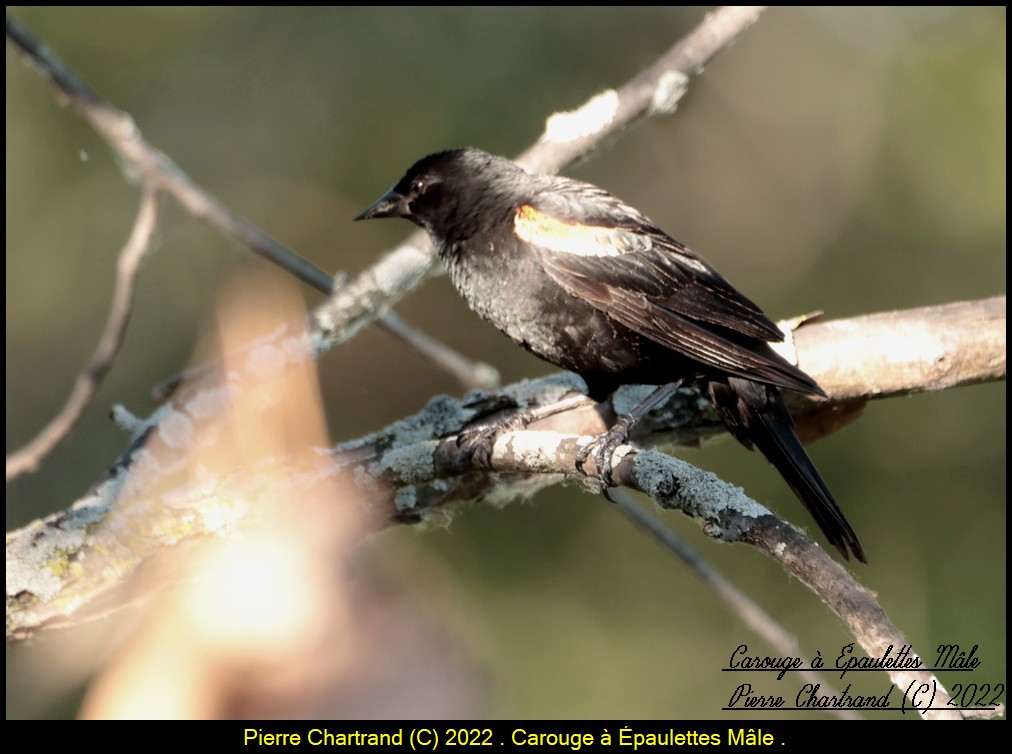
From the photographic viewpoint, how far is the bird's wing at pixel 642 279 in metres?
3.51

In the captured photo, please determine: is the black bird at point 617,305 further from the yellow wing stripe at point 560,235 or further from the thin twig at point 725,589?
the thin twig at point 725,589

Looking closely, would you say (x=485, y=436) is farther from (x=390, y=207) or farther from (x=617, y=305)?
(x=390, y=207)

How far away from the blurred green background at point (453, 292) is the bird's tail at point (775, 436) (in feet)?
10.0

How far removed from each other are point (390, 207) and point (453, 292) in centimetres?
313

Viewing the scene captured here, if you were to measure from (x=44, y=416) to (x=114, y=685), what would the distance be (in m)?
3.80

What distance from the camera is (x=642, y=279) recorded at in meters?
3.64

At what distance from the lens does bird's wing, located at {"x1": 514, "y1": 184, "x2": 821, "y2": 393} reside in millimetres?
3506

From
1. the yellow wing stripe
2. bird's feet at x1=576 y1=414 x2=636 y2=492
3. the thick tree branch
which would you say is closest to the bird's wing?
the yellow wing stripe

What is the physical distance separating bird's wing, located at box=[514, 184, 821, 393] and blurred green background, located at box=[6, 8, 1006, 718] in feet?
9.45

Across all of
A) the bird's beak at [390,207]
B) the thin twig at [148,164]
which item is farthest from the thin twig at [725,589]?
the thin twig at [148,164]

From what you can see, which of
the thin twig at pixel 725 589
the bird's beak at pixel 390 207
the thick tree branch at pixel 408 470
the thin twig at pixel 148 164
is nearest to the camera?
the thick tree branch at pixel 408 470

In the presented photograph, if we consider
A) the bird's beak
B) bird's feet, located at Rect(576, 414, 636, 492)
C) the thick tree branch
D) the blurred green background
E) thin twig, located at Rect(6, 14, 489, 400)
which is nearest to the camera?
bird's feet, located at Rect(576, 414, 636, 492)

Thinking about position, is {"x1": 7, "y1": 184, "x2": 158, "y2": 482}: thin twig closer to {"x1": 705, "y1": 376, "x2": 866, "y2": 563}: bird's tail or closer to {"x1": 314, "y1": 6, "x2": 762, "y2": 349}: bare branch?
{"x1": 314, "y1": 6, "x2": 762, "y2": 349}: bare branch

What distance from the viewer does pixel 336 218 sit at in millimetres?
7195
